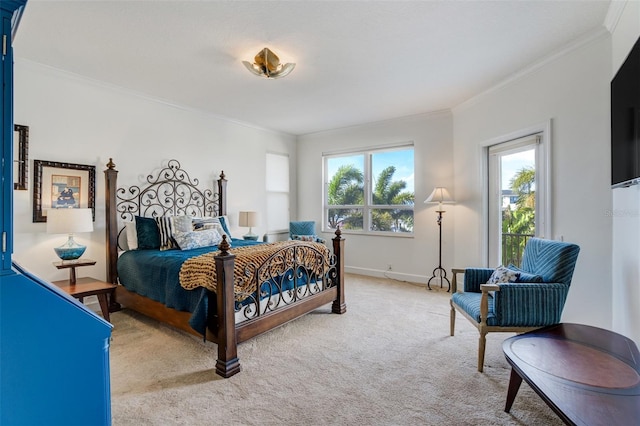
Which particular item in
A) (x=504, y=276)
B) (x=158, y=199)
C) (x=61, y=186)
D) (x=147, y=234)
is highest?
(x=61, y=186)

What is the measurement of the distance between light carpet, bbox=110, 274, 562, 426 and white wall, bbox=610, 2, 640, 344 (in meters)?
0.86

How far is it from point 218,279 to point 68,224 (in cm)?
171

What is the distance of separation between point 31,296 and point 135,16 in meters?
2.18

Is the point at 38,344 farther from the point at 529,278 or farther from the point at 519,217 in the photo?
the point at 519,217

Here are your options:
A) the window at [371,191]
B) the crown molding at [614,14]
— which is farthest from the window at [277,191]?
the crown molding at [614,14]

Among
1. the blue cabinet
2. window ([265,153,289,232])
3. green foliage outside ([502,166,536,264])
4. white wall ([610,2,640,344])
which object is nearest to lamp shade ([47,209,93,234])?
the blue cabinet

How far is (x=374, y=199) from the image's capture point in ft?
17.8

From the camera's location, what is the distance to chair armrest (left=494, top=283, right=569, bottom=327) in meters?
2.15

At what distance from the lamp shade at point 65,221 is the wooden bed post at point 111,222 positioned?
57 cm

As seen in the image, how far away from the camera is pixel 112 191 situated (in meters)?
3.49

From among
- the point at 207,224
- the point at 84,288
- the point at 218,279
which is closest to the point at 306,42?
the point at 218,279

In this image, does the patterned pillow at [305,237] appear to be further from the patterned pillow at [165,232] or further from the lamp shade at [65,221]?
Answer: the lamp shade at [65,221]

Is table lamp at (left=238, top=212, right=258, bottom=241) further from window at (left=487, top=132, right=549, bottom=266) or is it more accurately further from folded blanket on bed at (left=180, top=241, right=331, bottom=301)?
window at (left=487, top=132, right=549, bottom=266)

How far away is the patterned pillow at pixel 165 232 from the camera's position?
3.49 metres
